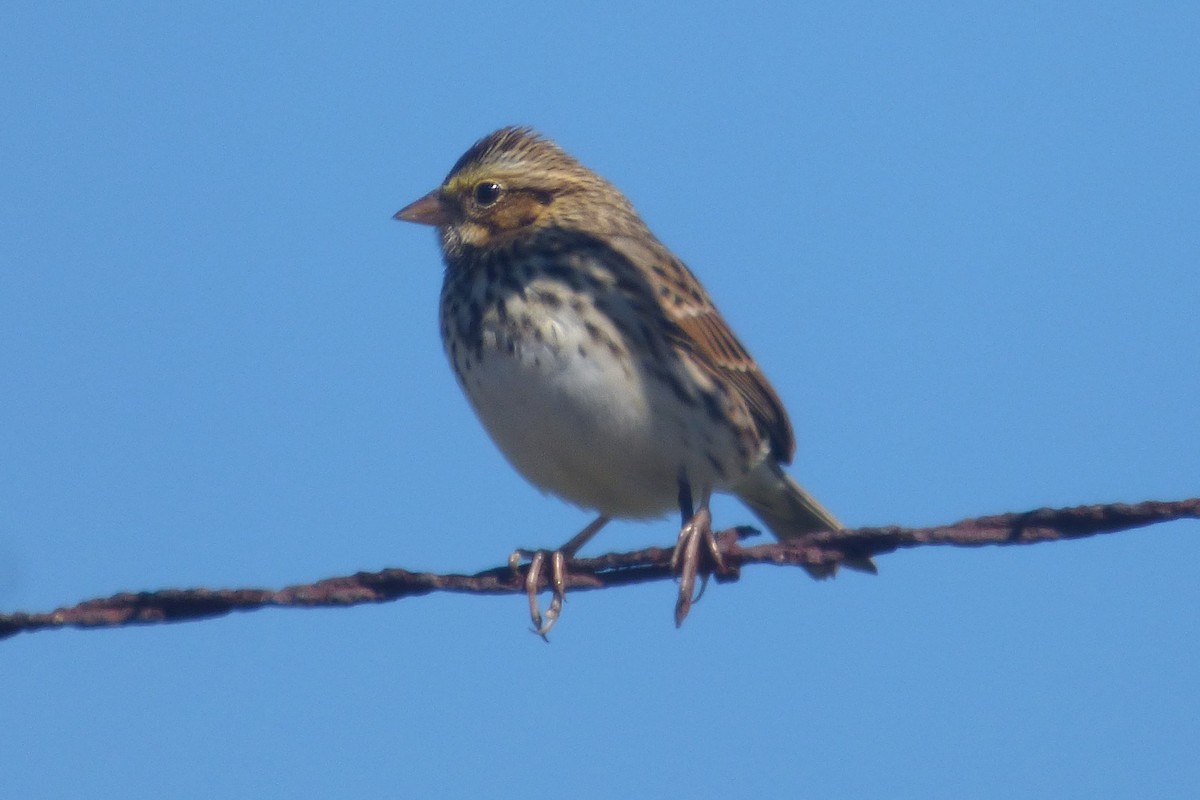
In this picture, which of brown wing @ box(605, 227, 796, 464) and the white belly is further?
brown wing @ box(605, 227, 796, 464)

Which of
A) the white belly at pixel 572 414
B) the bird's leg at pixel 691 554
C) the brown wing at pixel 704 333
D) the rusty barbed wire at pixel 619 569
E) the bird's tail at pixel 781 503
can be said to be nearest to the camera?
the rusty barbed wire at pixel 619 569

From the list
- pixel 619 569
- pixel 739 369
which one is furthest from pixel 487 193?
pixel 619 569

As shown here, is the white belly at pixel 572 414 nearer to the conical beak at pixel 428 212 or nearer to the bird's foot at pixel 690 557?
the bird's foot at pixel 690 557

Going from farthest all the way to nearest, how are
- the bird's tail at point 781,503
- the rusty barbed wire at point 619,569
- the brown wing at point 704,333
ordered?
the bird's tail at point 781,503 < the brown wing at point 704,333 < the rusty barbed wire at point 619,569

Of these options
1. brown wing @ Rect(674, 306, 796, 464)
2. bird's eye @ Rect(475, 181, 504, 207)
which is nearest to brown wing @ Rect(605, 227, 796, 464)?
brown wing @ Rect(674, 306, 796, 464)

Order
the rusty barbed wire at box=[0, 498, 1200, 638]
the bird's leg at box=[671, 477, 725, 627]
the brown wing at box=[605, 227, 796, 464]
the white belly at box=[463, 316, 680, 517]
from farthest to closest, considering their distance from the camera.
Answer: the brown wing at box=[605, 227, 796, 464] < the white belly at box=[463, 316, 680, 517] < the bird's leg at box=[671, 477, 725, 627] < the rusty barbed wire at box=[0, 498, 1200, 638]

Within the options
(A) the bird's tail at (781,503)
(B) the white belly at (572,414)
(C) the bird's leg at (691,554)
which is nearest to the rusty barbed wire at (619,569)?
(C) the bird's leg at (691,554)

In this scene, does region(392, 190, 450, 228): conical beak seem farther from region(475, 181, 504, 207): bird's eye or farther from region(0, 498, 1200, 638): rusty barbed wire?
region(0, 498, 1200, 638): rusty barbed wire

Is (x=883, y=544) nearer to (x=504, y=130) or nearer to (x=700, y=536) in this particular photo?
(x=700, y=536)

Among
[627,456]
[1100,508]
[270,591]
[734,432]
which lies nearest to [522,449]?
[627,456]
